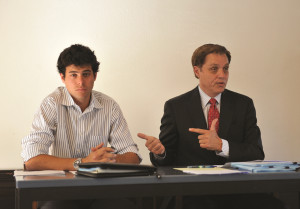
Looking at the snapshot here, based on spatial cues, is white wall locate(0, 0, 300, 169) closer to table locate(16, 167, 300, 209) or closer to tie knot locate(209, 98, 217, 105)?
tie knot locate(209, 98, 217, 105)

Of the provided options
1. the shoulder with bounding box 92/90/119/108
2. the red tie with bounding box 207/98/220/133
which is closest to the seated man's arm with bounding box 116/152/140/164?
the shoulder with bounding box 92/90/119/108

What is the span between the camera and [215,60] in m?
2.99

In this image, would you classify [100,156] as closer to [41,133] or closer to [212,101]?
[41,133]

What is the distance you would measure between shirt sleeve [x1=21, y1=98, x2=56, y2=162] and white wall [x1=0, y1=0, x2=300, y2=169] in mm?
654

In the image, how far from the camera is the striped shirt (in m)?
2.51

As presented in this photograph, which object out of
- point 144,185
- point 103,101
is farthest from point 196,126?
point 144,185

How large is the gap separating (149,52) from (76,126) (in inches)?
41.2

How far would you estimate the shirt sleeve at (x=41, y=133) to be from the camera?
2.33 meters

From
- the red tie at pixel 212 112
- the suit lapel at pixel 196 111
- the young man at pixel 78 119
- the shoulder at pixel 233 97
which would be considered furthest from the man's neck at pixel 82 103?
the shoulder at pixel 233 97

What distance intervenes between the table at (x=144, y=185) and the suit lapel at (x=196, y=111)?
1017mm

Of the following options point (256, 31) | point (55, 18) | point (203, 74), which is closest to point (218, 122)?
point (203, 74)

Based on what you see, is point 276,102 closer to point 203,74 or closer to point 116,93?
point 203,74

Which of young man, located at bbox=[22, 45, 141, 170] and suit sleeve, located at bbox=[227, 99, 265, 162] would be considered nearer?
young man, located at bbox=[22, 45, 141, 170]

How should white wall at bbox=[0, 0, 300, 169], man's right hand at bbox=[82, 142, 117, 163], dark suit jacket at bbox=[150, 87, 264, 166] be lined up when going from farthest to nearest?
white wall at bbox=[0, 0, 300, 169]
dark suit jacket at bbox=[150, 87, 264, 166]
man's right hand at bbox=[82, 142, 117, 163]
